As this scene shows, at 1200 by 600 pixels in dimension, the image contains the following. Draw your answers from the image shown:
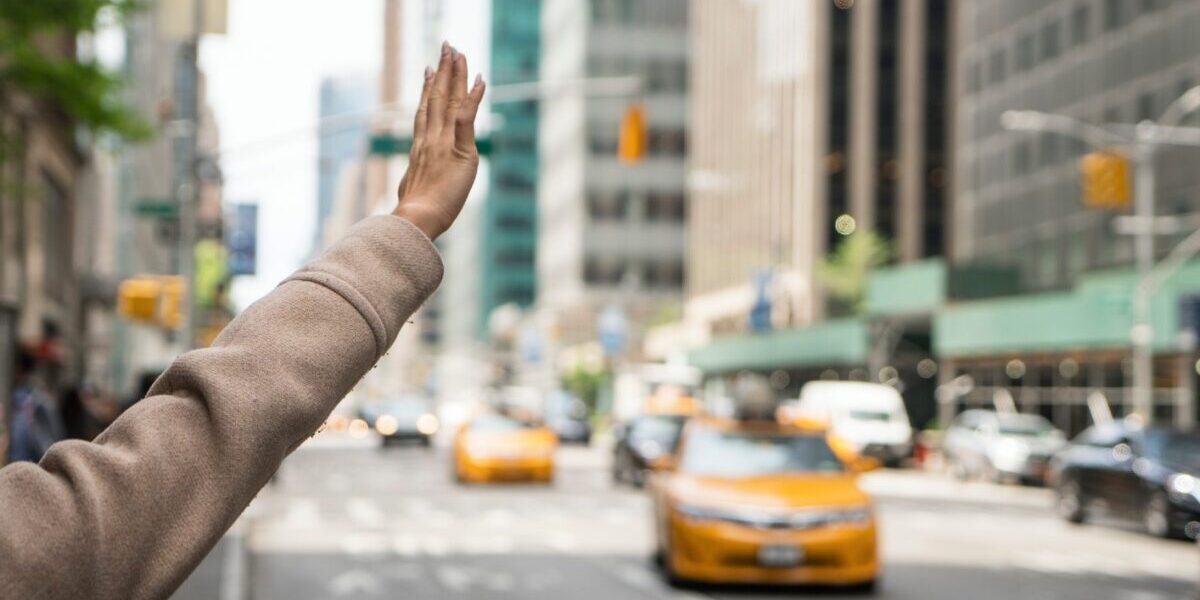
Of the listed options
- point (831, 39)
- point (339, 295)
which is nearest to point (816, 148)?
point (831, 39)

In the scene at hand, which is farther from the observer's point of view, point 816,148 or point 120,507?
point 816,148

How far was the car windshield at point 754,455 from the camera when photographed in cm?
1625

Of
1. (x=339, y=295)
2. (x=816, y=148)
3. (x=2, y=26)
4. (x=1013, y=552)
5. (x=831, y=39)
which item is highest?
(x=831, y=39)

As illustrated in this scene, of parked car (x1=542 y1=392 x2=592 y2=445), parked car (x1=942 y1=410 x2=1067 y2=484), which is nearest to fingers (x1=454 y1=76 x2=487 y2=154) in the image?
parked car (x1=942 y1=410 x2=1067 y2=484)

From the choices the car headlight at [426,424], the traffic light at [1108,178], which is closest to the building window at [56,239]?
the car headlight at [426,424]

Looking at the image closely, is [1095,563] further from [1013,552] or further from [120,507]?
[120,507]

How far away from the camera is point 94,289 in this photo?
46.0 m

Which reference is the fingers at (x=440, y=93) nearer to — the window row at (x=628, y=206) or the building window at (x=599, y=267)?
the building window at (x=599, y=267)

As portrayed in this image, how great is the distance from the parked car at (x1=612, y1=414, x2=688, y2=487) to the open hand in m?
31.2

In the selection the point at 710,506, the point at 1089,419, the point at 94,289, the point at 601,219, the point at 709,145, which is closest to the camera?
→ the point at 710,506

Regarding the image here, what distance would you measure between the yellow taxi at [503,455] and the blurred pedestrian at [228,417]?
32701 mm

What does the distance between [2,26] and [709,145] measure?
307 feet

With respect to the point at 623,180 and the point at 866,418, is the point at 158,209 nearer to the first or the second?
the point at 866,418

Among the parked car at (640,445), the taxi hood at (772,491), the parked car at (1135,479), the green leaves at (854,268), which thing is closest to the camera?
the taxi hood at (772,491)
